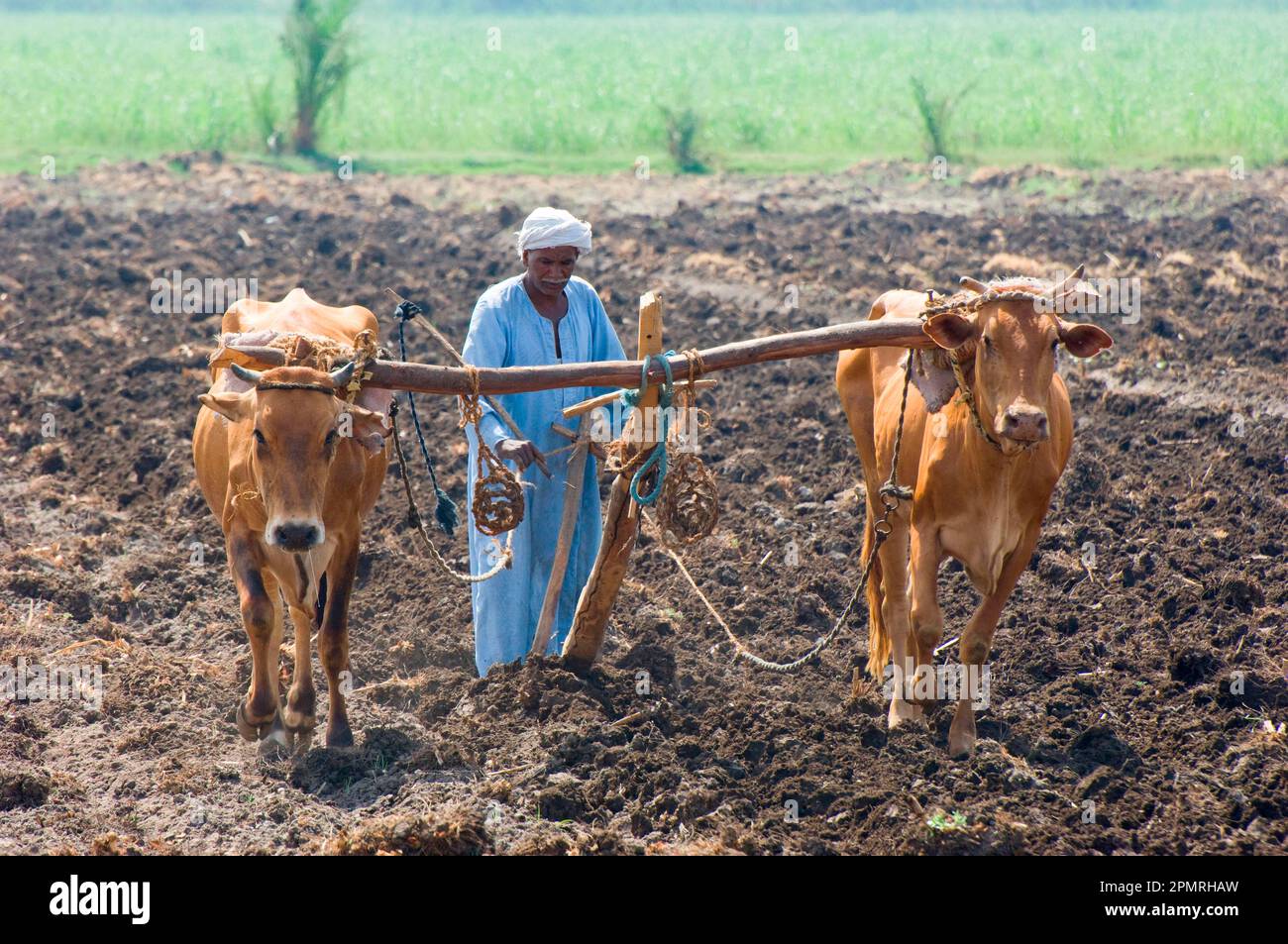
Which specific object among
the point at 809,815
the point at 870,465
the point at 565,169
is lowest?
the point at 809,815

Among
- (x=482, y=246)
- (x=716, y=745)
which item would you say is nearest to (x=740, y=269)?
(x=482, y=246)

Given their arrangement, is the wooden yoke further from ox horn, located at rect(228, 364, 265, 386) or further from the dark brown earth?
ox horn, located at rect(228, 364, 265, 386)

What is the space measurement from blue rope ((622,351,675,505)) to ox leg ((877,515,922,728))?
114 centimetres

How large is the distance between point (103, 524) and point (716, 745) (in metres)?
4.58

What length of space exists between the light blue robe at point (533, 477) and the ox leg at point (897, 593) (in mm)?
1318

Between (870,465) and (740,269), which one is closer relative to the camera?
(870,465)

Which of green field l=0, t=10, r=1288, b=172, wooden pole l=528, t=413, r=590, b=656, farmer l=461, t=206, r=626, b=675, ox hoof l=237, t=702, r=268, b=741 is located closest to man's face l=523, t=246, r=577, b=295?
farmer l=461, t=206, r=626, b=675

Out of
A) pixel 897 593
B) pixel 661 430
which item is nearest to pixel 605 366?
pixel 661 430

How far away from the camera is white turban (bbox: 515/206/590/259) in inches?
268

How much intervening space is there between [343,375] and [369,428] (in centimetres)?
22

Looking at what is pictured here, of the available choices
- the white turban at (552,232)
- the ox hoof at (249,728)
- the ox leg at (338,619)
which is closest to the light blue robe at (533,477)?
the white turban at (552,232)

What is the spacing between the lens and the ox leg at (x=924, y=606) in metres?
6.36
